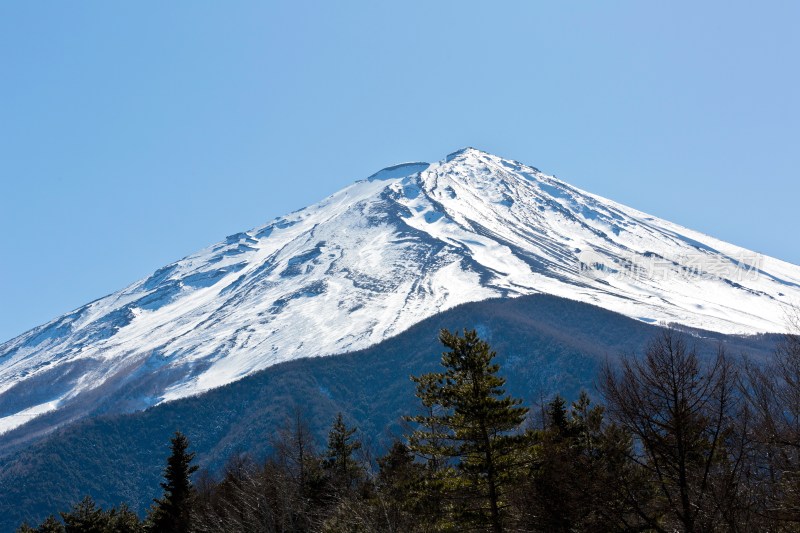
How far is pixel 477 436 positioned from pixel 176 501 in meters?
21.2

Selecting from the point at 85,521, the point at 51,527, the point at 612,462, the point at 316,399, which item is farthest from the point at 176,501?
the point at 316,399

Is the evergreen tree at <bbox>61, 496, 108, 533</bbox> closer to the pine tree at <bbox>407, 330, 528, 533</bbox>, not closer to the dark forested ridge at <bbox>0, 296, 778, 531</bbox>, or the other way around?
Result: the pine tree at <bbox>407, 330, 528, 533</bbox>

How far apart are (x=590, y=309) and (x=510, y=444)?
158337mm

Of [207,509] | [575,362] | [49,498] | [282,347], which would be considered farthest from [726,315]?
[207,509]

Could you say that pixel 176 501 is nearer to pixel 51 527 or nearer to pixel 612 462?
pixel 51 527

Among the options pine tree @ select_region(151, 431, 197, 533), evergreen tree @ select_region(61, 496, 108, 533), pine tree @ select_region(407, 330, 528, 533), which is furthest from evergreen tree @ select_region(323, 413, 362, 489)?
pine tree @ select_region(407, 330, 528, 533)

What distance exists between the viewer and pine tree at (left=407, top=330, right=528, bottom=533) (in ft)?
53.5

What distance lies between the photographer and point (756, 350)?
480 ft

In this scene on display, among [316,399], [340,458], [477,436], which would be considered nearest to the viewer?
[477,436]

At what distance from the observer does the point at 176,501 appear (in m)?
32.4

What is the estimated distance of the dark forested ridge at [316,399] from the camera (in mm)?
140625

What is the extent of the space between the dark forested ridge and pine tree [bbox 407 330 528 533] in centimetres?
11950

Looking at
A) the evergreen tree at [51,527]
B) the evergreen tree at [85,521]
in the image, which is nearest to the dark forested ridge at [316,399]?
the evergreen tree at [51,527]

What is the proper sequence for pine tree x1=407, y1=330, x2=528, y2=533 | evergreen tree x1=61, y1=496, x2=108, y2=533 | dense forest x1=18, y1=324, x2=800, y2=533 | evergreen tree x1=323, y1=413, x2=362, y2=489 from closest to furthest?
1. dense forest x1=18, y1=324, x2=800, y2=533
2. pine tree x1=407, y1=330, x2=528, y2=533
3. evergreen tree x1=61, y1=496, x2=108, y2=533
4. evergreen tree x1=323, y1=413, x2=362, y2=489
